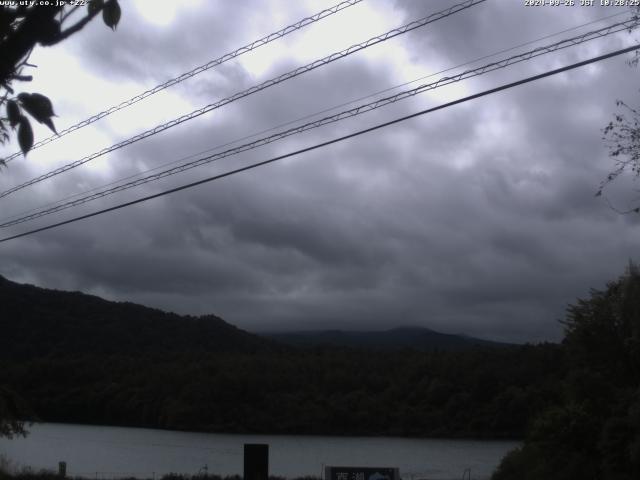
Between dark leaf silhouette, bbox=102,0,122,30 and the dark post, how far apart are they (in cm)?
1533

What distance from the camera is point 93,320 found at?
76.9 m

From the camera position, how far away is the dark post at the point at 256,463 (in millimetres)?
17750

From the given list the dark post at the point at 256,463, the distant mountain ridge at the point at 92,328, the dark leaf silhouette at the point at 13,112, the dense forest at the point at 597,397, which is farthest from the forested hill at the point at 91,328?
the dark leaf silhouette at the point at 13,112

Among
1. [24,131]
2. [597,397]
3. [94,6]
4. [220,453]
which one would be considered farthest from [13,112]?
[220,453]

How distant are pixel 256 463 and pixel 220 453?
43544 millimetres

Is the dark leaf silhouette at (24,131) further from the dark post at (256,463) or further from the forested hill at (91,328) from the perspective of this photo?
the forested hill at (91,328)

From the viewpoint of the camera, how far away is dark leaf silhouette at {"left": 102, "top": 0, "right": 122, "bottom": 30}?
11.4 feet

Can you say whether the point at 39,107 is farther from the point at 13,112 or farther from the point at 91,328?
the point at 91,328

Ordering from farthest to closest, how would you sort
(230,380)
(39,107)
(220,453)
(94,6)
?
(230,380), (220,453), (94,6), (39,107)

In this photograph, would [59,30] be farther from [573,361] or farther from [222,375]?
[222,375]

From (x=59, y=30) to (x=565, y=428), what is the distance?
25598 mm

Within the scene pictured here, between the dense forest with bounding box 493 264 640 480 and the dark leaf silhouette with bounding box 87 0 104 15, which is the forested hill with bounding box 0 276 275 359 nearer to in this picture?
the dense forest with bounding box 493 264 640 480

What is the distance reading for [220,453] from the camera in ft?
196

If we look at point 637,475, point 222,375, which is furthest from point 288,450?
point 637,475
